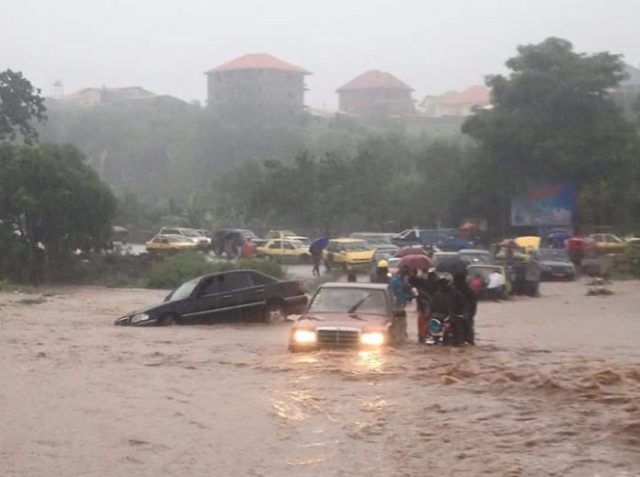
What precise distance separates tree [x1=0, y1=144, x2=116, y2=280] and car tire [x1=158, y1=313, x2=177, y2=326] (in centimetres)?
2070

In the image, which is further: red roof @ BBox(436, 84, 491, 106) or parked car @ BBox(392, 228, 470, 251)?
red roof @ BBox(436, 84, 491, 106)

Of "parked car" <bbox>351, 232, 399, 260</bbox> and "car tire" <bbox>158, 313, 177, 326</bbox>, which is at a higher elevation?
"parked car" <bbox>351, 232, 399, 260</bbox>

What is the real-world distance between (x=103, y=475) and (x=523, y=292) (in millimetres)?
26780

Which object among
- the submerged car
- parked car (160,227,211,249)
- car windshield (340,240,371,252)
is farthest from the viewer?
parked car (160,227,211,249)

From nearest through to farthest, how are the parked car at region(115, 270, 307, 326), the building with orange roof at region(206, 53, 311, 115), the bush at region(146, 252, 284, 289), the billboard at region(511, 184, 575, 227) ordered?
the parked car at region(115, 270, 307, 326) < the bush at region(146, 252, 284, 289) < the billboard at region(511, 184, 575, 227) < the building with orange roof at region(206, 53, 311, 115)

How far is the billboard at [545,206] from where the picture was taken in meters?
58.3

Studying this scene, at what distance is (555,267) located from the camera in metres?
42.1

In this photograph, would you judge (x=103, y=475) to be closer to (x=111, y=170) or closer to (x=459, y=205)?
(x=459, y=205)

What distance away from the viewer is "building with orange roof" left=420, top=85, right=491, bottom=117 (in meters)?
153

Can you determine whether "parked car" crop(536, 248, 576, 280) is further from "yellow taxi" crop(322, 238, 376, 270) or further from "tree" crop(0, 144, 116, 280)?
"tree" crop(0, 144, 116, 280)

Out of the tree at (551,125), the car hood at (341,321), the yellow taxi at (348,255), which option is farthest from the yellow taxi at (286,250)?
the car hood at (341,321)

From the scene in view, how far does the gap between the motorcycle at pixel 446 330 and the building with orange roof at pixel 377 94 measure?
131003 mm

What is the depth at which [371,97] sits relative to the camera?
151 metres

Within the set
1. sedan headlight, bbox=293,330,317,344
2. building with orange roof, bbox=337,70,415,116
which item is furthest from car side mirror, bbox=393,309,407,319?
building with orange roof, bbox=337,70,415,116
